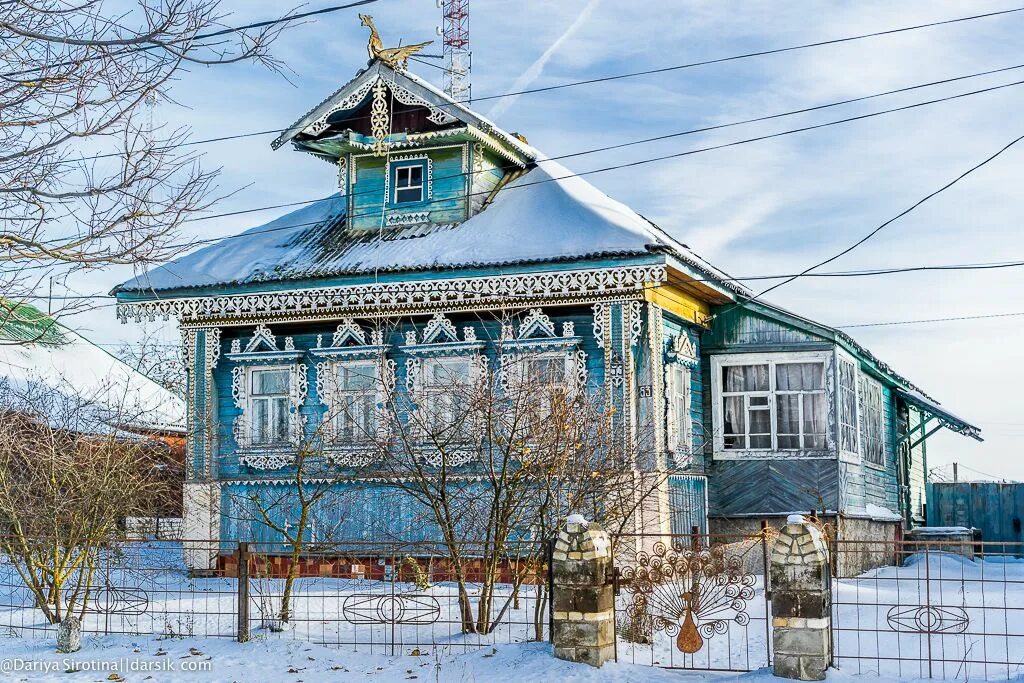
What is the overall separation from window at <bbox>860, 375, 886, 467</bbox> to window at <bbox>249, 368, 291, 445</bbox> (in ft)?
35.7

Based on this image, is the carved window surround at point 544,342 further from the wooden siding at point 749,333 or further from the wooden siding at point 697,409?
the wooden siding at point 749,333

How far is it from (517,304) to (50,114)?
12.2 meters

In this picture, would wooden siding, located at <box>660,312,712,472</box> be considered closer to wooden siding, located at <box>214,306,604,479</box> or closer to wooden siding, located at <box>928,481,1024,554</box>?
wooden siding, located at <box>214,306,604,479</box>

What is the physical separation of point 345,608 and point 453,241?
869 cm

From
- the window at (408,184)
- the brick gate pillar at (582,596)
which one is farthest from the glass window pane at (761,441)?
the brick gate pillar at (582,596)

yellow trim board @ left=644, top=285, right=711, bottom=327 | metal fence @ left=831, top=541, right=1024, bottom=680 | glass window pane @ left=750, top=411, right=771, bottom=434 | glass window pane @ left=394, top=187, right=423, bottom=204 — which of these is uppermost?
glass window pane @ left=394, top=187, right=423, bottom=204

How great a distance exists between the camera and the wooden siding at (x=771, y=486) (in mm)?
20734

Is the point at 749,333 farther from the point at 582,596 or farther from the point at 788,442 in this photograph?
the point at 582,596

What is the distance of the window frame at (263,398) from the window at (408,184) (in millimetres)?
3687

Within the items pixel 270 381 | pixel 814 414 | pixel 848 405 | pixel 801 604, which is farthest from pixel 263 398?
pixel 801 604

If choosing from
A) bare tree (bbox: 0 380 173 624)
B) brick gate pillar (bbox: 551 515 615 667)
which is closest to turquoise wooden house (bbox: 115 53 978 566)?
bare tree (bbox: 0 380 173 624)

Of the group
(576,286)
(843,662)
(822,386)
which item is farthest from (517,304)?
(843,662)

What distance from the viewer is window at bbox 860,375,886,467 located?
24.2 meters

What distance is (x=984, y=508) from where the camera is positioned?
3147 centimetres
